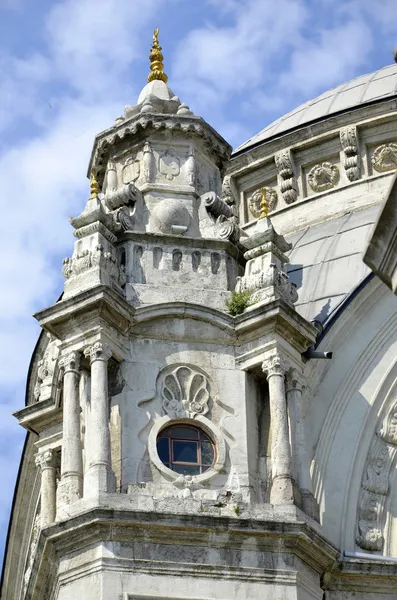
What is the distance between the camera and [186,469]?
82.7 feet

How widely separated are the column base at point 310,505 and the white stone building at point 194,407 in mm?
31

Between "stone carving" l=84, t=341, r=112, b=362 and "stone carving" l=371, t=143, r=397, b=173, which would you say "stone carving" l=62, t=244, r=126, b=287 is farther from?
"stone carving" l=371, t=143, r=397, b=173

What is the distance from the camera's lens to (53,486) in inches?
1078

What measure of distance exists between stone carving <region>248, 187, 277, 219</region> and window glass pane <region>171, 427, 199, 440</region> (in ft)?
30.1

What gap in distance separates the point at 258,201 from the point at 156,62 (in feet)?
15.6

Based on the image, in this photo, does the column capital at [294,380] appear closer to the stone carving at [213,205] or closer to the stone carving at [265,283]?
the stone carving at [265,283]

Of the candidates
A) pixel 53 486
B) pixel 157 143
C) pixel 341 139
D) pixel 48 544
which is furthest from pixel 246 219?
pixel 48 544

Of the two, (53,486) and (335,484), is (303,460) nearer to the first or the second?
(335,484)

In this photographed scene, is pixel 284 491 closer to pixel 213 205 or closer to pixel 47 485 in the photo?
pixel 47 485

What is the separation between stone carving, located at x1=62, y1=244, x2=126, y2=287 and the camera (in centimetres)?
2619

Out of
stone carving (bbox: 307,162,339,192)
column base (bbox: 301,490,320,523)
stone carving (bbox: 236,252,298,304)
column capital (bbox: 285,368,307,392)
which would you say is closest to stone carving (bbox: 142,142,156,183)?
stone carving (bbox: 236,252,298,304)

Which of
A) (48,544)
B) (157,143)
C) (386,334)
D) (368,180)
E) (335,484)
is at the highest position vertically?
(368,180)

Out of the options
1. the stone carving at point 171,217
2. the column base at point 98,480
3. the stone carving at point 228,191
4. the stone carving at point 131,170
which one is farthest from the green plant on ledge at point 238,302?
the stone carving at point 228,191

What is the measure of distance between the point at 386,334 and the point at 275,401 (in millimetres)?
2821
